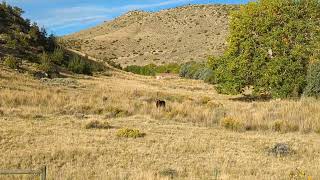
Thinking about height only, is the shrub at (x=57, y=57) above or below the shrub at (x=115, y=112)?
above

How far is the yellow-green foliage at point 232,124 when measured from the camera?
21.5 m

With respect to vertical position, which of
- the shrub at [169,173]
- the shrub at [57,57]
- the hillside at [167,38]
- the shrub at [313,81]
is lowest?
the shrub at [169,173]

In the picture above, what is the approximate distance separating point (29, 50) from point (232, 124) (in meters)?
34.7

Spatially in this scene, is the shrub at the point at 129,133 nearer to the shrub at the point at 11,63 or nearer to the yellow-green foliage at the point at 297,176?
the yellow-green foliage at the point at 297,176

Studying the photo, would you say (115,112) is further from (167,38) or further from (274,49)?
(167,38)

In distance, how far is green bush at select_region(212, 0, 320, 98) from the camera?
34031 mm

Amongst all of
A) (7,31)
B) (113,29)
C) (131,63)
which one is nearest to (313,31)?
(7,31)

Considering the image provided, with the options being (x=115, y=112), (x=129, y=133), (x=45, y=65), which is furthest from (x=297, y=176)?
(x=45, y=65)

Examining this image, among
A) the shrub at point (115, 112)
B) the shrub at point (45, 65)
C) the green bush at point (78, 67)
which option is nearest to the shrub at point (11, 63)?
the shrub at point (45, 65)

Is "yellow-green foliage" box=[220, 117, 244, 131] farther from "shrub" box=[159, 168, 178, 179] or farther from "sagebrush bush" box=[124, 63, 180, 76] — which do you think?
"sagebrush bush" box=[124, 63, 180, 76]

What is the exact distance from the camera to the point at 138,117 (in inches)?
952

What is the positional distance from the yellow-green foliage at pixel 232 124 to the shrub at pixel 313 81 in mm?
11820

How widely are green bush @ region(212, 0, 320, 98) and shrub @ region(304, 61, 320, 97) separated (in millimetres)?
923

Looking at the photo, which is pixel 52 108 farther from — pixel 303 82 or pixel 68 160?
pixel 303 82
